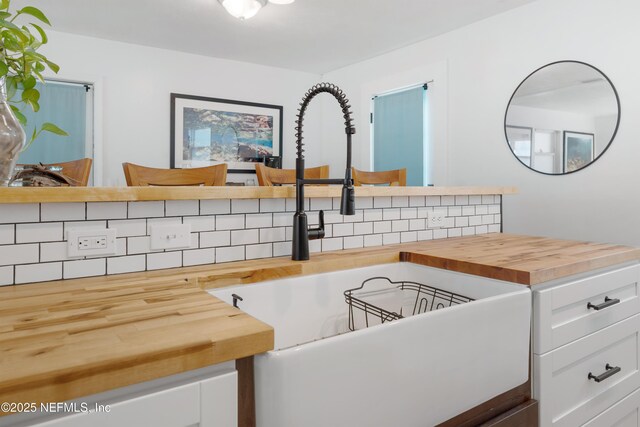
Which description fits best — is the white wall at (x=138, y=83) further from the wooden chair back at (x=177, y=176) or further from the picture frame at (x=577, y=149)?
the picture frame at (x=577, y=149)

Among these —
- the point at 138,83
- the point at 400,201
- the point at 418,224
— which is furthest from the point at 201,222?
the point at 138,83

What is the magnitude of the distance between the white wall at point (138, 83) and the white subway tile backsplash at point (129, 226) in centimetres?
334

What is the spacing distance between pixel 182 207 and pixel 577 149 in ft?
9.07

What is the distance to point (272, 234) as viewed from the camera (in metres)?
1.32

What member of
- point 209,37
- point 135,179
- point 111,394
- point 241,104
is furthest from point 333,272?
point 241,104

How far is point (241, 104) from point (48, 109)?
1840mm

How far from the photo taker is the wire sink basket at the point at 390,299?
1274mm

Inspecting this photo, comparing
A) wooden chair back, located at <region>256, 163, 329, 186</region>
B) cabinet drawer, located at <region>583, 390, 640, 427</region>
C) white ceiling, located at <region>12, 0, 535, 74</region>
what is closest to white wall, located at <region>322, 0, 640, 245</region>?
white ceiling, located at <region>12, 0, 535, 74</region>

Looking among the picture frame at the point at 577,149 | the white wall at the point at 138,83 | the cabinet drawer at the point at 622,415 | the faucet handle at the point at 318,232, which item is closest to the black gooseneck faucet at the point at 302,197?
the faucet handle at the point at 318,232

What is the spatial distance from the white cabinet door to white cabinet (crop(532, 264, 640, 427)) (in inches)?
31.9

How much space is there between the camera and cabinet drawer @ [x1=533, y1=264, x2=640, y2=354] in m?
1.09

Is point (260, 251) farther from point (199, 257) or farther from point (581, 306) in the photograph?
point (581, 306)

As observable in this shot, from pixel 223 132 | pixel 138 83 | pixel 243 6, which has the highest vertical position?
pixel 243 6

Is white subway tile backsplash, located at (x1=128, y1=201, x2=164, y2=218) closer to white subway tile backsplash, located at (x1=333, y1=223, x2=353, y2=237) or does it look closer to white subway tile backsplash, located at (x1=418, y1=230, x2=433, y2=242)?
white subway tile backsplash, located at (x1=333, y1=223, x2=353, y2=237)
